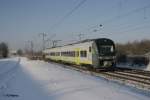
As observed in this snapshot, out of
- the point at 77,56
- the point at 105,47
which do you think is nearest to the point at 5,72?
the point at 77,56

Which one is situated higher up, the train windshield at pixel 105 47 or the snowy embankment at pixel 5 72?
the train windshield at pixel 105 47

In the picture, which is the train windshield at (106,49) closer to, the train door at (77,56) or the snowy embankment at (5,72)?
the train door at (77,56)

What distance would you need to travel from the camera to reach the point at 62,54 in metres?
42.8

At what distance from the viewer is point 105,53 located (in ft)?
82.7

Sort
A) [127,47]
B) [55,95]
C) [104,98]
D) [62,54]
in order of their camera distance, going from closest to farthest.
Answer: [104,98]
[55,95]
[62,54]
[127,47]

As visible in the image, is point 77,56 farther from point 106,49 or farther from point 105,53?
point 105,53

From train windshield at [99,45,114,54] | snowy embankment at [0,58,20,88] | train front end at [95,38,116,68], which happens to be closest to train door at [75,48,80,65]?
train front end at [95,38,116,68]

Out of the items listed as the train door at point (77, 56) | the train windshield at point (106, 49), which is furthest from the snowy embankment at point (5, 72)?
the train windshield at point (106, 49)

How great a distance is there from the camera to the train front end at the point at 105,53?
24831 mm

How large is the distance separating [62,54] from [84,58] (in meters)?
15.1

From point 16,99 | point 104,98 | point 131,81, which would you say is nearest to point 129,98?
point 104,98

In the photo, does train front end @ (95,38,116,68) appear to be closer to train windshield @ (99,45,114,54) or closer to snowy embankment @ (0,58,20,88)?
train windshield @ (99,45,114,54)

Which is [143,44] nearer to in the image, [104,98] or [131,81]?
[131,81]

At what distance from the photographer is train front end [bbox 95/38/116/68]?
24831 mm
